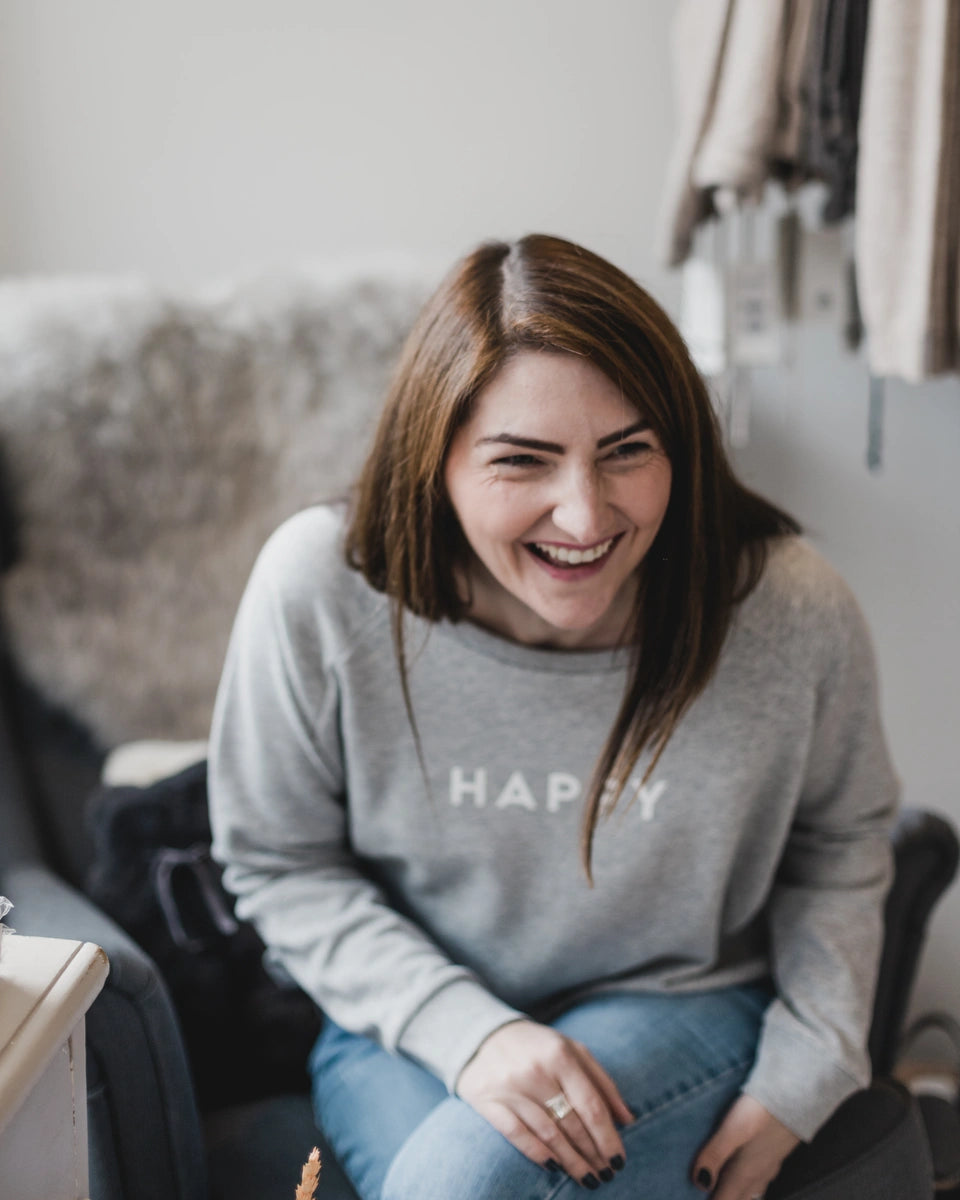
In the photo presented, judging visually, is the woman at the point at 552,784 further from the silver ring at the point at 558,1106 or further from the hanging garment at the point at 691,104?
the hanging garment at the point at 691,104

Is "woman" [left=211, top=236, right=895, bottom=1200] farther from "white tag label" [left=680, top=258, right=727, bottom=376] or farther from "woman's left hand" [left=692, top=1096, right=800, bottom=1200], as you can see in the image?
"white tag label" [left=680, top=258, right=727, bottom=376]

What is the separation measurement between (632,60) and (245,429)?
0.73 meters

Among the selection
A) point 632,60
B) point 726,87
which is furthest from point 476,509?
point 632,60

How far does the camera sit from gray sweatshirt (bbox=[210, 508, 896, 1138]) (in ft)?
3.14

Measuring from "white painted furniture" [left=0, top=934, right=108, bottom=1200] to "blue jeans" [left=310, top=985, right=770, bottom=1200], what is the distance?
0.32 m

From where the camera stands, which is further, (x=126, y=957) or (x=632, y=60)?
(x=632, y=60)

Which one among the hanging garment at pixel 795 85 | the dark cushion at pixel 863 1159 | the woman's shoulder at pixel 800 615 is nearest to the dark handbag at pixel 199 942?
the dark cushion at pixel 863 1159

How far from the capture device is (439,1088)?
947mm

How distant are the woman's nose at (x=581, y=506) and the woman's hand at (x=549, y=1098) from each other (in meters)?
0.38

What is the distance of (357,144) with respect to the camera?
155 cm

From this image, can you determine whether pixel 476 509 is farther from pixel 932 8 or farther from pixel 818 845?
pixel 932 8

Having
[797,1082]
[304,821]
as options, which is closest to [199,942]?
[304,821]

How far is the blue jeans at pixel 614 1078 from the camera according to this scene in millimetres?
833

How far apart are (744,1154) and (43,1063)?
23.6 inches
